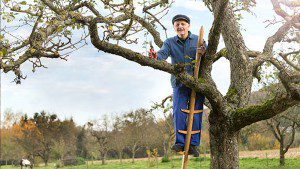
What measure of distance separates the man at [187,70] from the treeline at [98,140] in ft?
84.3

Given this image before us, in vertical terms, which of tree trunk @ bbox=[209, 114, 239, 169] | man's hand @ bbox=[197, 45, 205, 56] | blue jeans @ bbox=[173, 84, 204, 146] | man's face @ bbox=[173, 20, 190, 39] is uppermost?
man's face @ bbox=[173, 20, 190, 39]

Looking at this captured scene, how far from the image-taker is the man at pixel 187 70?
5211 mm

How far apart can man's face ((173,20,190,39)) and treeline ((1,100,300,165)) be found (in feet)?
85.3

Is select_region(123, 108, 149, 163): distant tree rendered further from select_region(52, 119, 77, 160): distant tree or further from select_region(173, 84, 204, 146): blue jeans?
select_region(173, 84, 204, 146): blue jeans

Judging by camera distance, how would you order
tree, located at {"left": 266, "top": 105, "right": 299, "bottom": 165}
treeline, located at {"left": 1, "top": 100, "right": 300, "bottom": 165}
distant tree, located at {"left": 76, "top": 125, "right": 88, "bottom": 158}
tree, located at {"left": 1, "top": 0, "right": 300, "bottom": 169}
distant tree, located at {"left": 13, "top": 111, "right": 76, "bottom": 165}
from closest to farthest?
tree, located at {"left": 1, "top": 0, "right": 300, "bottom": 169}
tree, located at {"left": 266, "top": 105, "right": 299, "bottom": 165}
treeline, located at {"left": 1, "top": 100, "right": 300, "bottom": 165}
distant tree, located at {"left": 13, "top": 111, "right": 76, "bottom": 165}
distant tree, located at {"left": 76, "top": 125, "right": 88, "bottom": 158}

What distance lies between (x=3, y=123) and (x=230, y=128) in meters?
60.4

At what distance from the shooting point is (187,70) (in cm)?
535

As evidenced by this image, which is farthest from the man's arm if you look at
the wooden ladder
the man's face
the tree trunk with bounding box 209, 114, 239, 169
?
the tree trunk with bounding box 209, 114, 239, 169

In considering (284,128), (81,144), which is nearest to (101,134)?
(81,144)

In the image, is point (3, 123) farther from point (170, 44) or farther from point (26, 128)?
point (170, 44)

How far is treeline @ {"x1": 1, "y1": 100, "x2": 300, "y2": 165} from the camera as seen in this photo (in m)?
36.1

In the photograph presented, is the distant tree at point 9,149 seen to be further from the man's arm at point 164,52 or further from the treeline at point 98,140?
the man's arm at point 164,52

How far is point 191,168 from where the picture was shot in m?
22.4

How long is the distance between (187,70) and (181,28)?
62 cm
